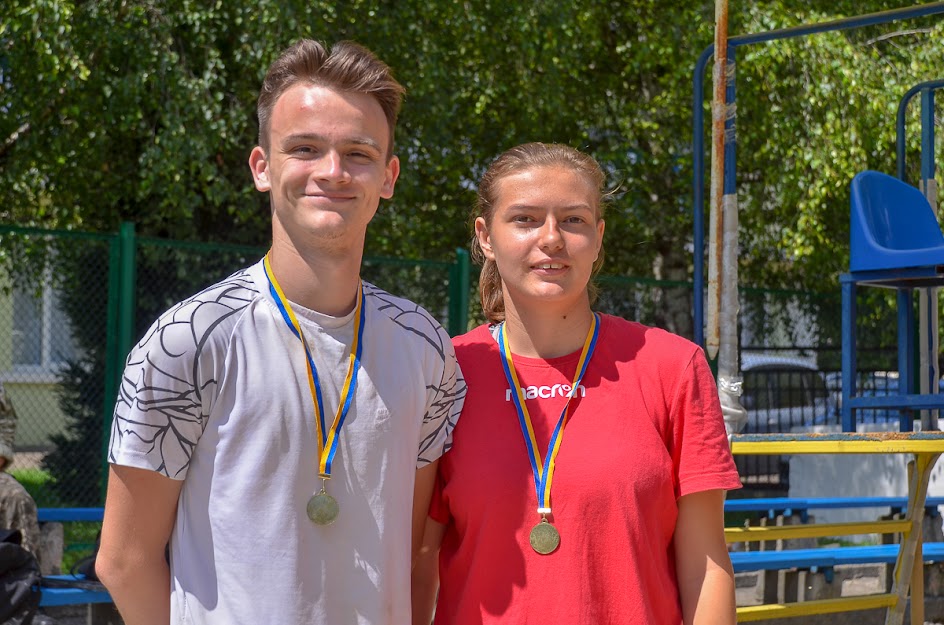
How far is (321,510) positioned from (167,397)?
0.33 m

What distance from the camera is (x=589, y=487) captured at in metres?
2.28

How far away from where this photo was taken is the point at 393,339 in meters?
2.28

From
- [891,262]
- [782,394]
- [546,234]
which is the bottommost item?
[782,394]

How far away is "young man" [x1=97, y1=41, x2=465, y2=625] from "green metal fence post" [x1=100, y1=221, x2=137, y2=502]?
20.9 ft

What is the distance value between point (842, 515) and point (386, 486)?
8697 millimetres

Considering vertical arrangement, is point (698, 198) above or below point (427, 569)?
above

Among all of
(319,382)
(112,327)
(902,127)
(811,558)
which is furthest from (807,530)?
(112,327)

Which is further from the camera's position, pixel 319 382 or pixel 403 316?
pixel 403 316

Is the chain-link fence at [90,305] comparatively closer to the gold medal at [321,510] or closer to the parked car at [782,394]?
the parked car at [782,394]

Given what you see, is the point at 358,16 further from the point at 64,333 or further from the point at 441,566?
the point at 441,566

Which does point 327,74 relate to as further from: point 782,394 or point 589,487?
point 782,394

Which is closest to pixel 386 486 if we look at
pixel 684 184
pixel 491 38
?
pixel 491 38

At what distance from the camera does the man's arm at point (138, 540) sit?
2.06m

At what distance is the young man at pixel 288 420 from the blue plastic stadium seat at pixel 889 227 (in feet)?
10.5
